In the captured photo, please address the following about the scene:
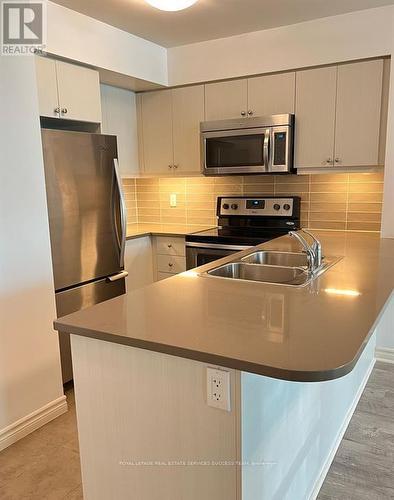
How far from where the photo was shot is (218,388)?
112cm

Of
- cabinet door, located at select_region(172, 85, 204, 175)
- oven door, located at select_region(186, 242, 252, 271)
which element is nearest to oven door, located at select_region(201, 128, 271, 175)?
cabinet door, located at select_region(172, 85, 204, 175)

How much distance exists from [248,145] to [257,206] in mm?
552

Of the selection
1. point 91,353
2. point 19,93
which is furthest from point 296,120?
point 91,353

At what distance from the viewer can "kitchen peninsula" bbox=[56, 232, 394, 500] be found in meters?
1.11

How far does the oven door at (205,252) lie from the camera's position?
3.29 meters

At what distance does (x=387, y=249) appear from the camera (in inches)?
98.4

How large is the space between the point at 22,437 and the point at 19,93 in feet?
5.94

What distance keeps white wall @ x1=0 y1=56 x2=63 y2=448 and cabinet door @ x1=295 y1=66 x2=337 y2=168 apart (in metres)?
1.92

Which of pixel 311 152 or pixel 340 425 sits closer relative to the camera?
pixel 340 425

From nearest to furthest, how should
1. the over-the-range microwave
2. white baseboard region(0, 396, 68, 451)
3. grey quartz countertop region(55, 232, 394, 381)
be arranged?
grey quartz countertop region(55, 232, 394, 381)
white baseboard region(0, 396, 68, 451)
the over-the-range microwave

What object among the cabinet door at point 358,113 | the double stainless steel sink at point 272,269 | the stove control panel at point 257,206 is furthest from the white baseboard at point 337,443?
the cabinet door at point 358,113

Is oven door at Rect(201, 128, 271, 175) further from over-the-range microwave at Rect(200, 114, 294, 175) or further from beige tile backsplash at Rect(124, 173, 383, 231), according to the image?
beige tile backsplash at Rect(124, 173, 383, 231)

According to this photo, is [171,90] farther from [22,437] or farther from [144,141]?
[22,437]

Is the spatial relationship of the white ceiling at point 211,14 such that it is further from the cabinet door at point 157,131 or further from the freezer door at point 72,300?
the freezer door at point 72,300
